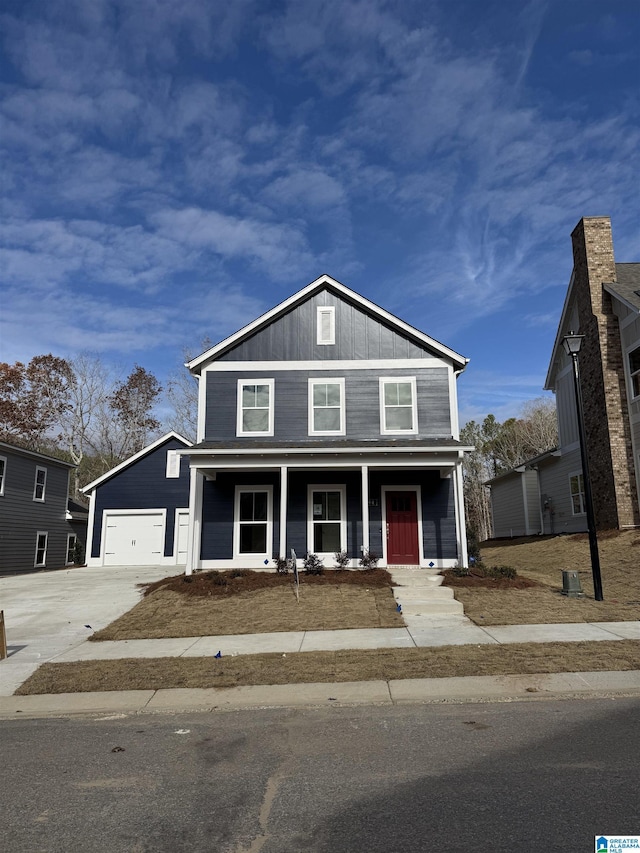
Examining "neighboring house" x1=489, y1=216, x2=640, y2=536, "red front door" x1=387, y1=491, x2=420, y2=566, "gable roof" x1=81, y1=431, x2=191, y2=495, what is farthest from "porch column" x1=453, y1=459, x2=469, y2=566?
"gable roof" x1=81, y1=431, x2=191, y2=495

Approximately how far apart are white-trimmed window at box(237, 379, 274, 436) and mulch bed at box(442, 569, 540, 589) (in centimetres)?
666

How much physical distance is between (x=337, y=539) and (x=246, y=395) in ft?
16.4

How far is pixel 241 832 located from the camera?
3.77 m

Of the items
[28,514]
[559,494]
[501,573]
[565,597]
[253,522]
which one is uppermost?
[559,494]

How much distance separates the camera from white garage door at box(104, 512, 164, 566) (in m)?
23.8

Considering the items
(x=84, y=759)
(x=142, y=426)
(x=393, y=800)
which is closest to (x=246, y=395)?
(x=84, y=759)

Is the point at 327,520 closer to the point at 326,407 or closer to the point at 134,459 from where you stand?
the point at 326,407

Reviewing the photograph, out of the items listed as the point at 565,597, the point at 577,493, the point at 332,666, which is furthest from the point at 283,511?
the point at 577,493

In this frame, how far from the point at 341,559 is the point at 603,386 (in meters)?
10.6

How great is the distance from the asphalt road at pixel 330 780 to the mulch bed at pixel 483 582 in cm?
684

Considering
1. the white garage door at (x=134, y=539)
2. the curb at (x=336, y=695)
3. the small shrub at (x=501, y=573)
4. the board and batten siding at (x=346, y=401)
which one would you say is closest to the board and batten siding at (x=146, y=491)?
the white garage door at (x=134, y=539)

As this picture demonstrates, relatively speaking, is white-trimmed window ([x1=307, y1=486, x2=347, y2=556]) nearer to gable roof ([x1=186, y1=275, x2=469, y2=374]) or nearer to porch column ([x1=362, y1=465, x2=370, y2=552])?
porch column ([x1=362, y1=465, x2=370, y2=552])

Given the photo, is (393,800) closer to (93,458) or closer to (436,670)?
(436,670)

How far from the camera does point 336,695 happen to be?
7121 millimetres
